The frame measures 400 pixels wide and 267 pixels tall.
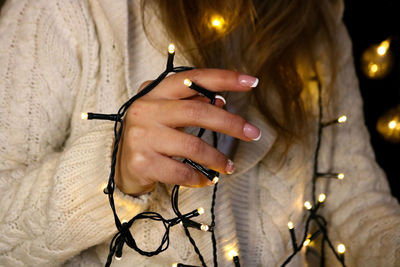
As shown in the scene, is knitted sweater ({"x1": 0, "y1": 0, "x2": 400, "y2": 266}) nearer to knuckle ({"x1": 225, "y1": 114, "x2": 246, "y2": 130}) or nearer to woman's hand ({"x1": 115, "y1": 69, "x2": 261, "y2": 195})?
woman's hand ({"x1": 115, "y1": 69, "x2": 261, "y2": 195})

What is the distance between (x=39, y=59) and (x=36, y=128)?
0.43 feet

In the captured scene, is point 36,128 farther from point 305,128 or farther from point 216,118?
point 305,128

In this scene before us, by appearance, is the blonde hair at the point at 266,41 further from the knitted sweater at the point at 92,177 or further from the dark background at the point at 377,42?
the dark background at the point at 377,42

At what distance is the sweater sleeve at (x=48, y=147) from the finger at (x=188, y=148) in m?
0.13

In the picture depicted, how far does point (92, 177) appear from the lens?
59cm

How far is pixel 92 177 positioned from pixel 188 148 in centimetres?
21

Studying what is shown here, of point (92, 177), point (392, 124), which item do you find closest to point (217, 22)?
point (92, 177)

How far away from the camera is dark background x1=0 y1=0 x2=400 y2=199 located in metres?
1.22

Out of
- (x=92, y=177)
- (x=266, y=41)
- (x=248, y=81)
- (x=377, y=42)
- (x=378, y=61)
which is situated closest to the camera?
(x=248, y=81)

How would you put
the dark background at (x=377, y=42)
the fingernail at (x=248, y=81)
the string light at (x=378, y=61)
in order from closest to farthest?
the fingernail at (x=248, y=81)
the string light at (x=378, y=61)
the dark background at (x=377, y=42)

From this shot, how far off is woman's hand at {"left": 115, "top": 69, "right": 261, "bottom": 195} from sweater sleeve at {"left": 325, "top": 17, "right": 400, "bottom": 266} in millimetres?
505

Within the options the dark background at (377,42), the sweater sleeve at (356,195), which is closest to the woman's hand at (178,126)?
the sweater sleeve at (356,195)

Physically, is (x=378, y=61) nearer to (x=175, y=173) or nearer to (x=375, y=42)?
(x=375, y=42)

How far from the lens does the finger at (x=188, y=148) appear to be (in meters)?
0.47
